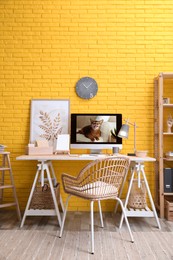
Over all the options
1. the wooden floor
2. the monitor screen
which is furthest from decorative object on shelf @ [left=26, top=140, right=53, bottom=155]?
the wooden floor

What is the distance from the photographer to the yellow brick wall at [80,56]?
3713 mm

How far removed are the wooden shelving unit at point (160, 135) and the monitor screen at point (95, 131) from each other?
533mm

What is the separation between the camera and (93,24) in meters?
3.77

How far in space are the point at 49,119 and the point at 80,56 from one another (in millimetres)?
1025

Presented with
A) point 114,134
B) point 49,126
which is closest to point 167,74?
point 114,134

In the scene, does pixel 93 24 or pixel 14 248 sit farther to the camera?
pixel 93 24

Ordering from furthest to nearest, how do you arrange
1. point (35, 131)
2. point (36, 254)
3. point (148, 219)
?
point (35, 131) → point (148, 219) → point (36, 254)

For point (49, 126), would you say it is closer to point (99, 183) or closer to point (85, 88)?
point (85, 88)

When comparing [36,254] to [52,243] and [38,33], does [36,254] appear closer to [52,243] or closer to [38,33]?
[52,243]

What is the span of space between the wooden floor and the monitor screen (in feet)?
3.12

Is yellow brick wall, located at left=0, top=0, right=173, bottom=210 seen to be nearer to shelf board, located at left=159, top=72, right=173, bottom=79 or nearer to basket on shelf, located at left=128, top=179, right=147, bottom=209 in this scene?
shelf board, located at left=159, top=72, right=173, bottom=79

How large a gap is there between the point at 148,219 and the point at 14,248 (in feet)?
5.59

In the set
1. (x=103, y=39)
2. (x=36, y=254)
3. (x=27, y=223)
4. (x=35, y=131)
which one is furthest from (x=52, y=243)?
(x=103, y=39)

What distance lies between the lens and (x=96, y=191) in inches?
96.1
